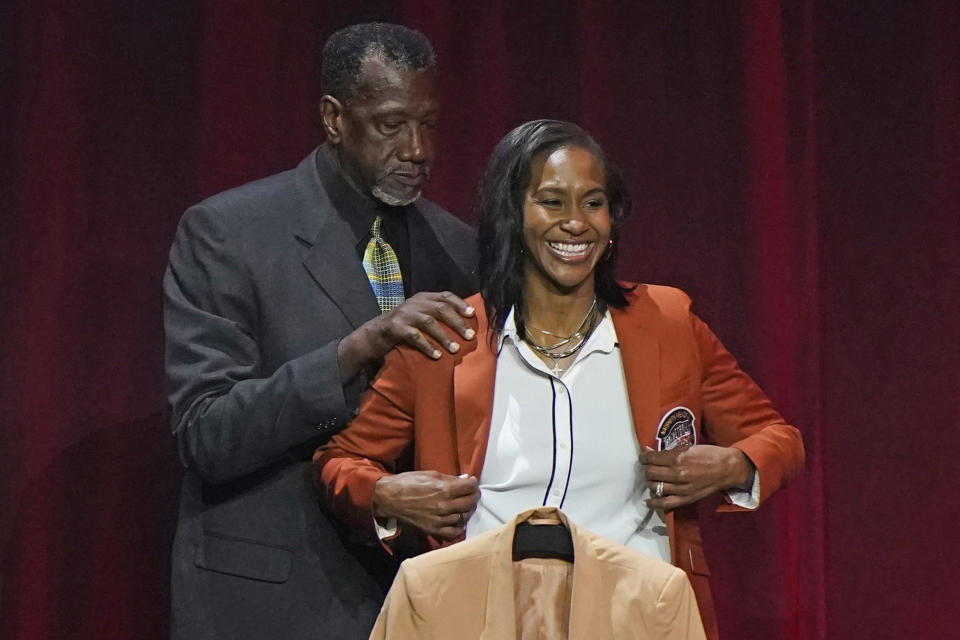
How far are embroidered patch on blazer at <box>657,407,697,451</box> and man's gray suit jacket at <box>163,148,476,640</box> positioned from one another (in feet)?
1.67

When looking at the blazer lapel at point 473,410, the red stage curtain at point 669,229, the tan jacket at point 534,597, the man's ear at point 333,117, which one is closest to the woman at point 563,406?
the blazer lapel at point 473,410

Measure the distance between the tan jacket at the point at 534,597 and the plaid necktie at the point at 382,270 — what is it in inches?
23.3

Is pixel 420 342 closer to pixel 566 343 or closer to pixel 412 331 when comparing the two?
pixel 412 331

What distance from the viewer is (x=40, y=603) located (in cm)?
269

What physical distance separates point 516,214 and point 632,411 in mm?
334

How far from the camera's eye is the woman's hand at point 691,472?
1.88 m

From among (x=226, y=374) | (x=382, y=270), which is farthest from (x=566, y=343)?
(x=226, y=374)

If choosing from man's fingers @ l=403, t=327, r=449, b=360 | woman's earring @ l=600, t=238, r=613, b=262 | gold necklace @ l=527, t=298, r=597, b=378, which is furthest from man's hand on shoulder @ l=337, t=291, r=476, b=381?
woman's earring @ l=600, t=238, r=613, b=262

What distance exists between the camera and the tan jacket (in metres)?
1.72

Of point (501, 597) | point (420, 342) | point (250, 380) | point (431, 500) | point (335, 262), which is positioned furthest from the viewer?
point (335, 262)

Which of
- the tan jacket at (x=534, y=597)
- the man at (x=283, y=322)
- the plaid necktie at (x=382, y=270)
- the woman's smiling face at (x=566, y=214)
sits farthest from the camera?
the plaid necktie at (x=382, y=270)

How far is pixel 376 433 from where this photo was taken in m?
2.06

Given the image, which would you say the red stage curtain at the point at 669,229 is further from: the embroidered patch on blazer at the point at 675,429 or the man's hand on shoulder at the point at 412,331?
the embroidered patch on blazer at the point at 675,429

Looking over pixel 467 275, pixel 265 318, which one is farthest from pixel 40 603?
pixel 467 275
